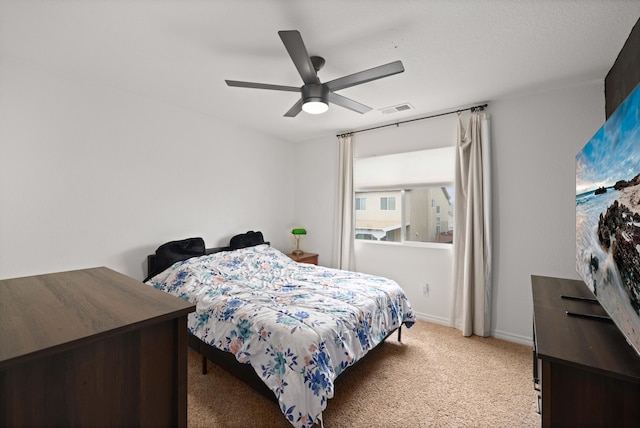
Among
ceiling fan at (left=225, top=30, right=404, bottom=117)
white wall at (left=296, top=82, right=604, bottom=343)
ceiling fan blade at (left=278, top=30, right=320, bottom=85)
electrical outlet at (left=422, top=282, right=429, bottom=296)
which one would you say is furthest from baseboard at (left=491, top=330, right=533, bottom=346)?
ceiling fan blade at (left=278, top=30, right=320, bottom=85)

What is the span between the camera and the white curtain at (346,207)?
3922mm

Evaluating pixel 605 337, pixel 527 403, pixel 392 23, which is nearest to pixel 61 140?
pixel 392 23

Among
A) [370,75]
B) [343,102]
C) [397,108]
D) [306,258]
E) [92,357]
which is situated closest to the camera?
[92,357]

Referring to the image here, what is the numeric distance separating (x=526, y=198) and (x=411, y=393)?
2.15m

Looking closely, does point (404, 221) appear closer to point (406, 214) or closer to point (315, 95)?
point (406, 214)

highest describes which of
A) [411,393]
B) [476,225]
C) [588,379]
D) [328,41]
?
[328,41]

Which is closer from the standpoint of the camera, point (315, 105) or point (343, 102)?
point (315, 105)

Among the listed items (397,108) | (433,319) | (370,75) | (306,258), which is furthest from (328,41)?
(433,319)

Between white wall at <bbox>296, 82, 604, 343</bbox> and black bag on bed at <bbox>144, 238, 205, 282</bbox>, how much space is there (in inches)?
103

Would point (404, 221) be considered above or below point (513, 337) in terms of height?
above

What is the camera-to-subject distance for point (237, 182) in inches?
150

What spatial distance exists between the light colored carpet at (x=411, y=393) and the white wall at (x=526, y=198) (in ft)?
1.85

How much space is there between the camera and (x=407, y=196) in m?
3.69

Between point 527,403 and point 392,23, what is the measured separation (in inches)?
106
